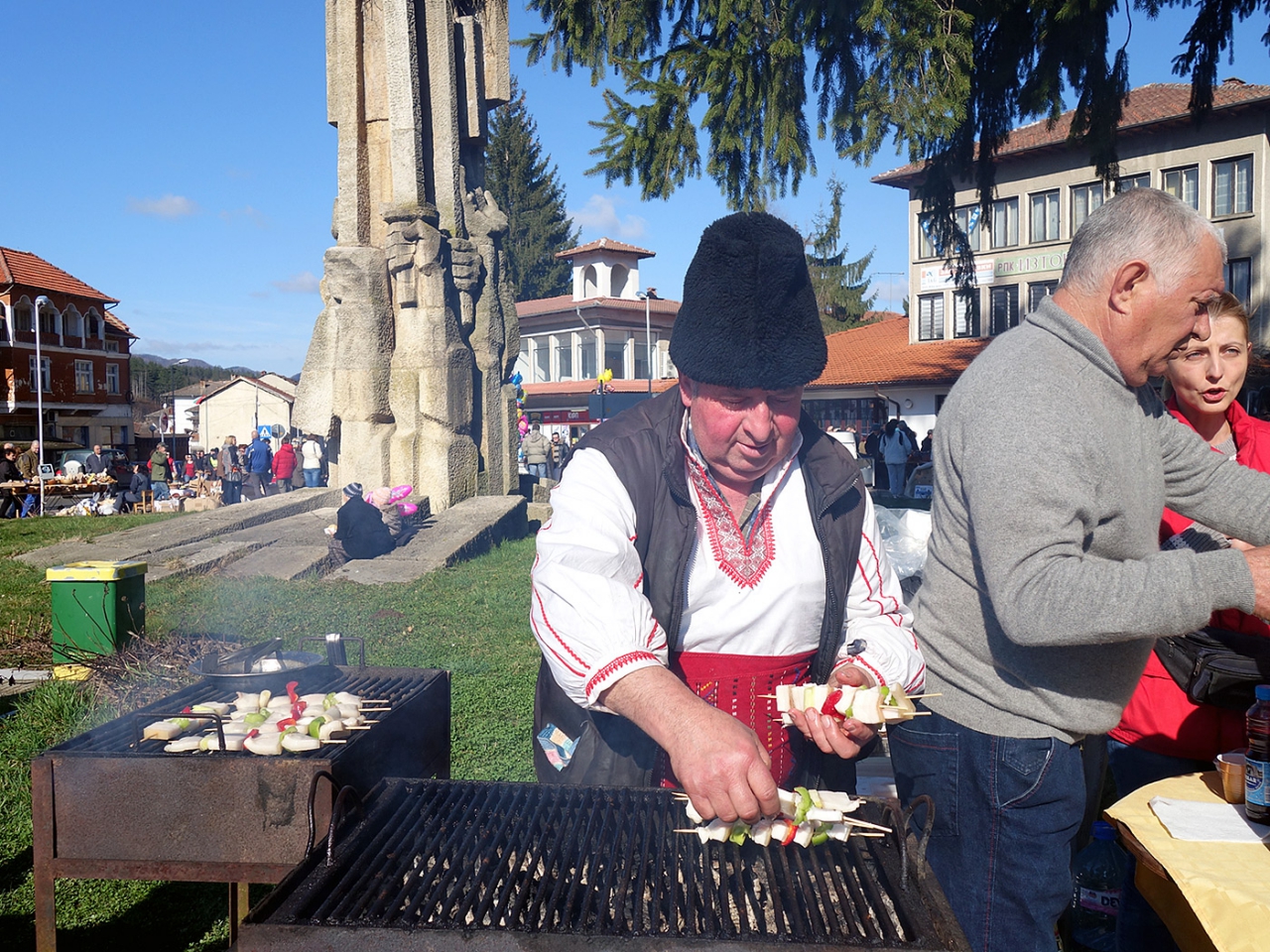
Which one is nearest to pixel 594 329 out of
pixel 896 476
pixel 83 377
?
pixel 896 476

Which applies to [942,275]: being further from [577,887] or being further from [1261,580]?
[577,887]

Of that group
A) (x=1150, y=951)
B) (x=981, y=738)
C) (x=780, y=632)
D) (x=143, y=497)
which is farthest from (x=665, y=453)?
(x=143, y=497)

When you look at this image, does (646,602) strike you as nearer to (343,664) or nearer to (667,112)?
(343,664)

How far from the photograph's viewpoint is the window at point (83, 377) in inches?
2005

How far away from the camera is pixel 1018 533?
2.01 m

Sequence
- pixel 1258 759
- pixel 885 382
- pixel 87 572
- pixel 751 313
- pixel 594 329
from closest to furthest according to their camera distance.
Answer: pixel 751 313, pixel 1258 759, pixel 87 572, pixel 885 382, pixel 594 329

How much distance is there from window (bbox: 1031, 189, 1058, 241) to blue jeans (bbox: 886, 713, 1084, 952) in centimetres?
3372

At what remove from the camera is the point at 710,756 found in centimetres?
178

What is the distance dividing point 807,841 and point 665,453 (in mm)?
931

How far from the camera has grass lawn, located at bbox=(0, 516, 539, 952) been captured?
3777 millimetres

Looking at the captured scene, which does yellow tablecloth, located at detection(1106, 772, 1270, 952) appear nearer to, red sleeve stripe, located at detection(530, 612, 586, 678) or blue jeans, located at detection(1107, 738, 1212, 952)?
blue jeans, located at detection(1107, 738, 1212, 952)

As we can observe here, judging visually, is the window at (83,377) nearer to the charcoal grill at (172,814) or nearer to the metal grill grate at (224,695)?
the metal grill grate at (224,695)

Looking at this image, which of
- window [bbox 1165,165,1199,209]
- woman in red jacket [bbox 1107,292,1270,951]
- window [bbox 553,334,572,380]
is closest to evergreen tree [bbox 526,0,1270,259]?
woman in red jacket [bbox 1107,292,1270,951]

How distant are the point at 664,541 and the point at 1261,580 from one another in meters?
1.25
